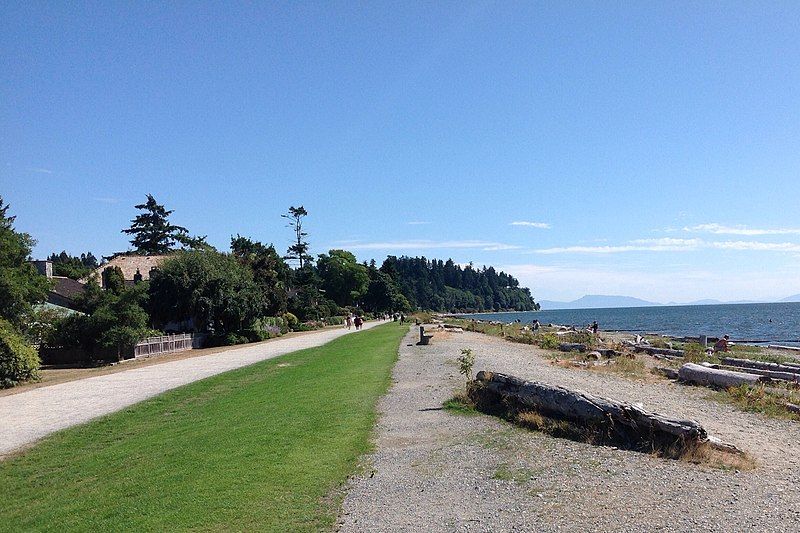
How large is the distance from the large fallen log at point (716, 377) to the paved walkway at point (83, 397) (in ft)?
59.7

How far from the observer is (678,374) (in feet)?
65.5

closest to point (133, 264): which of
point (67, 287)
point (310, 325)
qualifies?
point (67, 287)

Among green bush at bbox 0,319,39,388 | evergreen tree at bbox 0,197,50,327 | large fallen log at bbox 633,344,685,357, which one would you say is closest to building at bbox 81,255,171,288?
evergreen tree at bbox 0,197,50,327

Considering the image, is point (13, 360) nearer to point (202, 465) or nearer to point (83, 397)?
point (83, 397)

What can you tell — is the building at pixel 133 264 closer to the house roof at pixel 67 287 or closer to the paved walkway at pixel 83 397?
the house roof at pixel 67 287

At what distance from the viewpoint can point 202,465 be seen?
9664 millimetres

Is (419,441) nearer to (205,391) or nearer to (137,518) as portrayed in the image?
(137,518)

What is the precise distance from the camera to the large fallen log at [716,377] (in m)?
17.2

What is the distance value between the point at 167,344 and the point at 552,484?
37993mm

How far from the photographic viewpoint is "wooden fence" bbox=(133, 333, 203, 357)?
122 feet

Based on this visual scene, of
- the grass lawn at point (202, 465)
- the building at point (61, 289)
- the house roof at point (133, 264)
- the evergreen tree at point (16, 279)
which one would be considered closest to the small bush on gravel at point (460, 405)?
the grass lawn at point (202, 465)

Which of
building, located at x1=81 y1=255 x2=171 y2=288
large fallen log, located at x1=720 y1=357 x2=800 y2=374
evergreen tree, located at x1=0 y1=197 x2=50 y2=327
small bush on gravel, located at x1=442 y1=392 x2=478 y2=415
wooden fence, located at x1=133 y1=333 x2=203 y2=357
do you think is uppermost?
building, located at x1=81 y1=255 x2=171 y2=288

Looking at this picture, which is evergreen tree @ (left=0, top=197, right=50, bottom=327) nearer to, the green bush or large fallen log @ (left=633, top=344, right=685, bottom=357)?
the green bush

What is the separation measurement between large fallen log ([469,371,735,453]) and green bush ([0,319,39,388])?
852 inches
